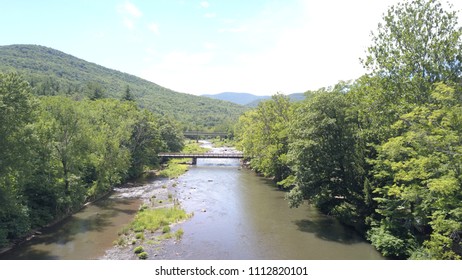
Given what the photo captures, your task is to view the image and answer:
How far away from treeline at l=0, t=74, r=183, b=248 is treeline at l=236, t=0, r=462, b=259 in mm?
23812

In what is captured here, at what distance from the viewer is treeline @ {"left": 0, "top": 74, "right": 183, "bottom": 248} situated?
82.6 feet

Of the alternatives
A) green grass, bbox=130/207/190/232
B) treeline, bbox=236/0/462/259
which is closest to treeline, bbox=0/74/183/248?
green grass, bbox=130/207/190/232

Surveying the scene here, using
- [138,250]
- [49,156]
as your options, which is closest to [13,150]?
[49,156]

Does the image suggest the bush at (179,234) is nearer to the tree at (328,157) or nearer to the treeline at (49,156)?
the tree at (328,157)

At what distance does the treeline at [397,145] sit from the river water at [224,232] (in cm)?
250

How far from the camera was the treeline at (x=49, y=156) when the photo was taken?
25172 mm

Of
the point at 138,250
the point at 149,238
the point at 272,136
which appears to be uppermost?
the point at 272,136

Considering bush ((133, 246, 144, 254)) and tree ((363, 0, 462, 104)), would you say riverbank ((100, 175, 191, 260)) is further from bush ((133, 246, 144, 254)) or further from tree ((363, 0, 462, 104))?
tree ((363, 0, 462, 104))

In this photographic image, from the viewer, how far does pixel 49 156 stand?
106 feet

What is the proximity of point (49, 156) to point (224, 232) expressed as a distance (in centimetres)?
1862

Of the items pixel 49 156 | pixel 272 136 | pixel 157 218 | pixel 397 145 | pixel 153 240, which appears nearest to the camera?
pixel 397 145

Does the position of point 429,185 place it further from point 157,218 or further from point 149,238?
point 157,218

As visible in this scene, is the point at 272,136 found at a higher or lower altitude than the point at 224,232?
higher

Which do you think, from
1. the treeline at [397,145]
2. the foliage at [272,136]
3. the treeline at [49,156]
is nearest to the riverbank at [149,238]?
the treeline at [49,156]
